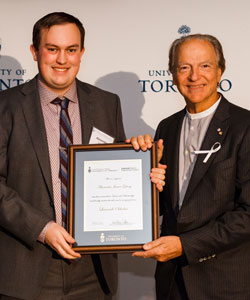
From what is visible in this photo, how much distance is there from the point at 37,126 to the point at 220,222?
0.98 m

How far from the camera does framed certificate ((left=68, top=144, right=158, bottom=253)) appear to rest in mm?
2123

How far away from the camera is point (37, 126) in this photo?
225 centimetres

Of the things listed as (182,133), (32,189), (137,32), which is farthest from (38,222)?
(137,32)

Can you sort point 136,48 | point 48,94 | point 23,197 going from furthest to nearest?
point 136,48 → point 48,94 → point 23,197

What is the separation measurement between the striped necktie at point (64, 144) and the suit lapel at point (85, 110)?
78mm

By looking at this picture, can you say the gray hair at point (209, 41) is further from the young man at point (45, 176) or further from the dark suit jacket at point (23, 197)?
the dark suit jacket at point (23, 197)

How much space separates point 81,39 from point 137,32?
1.06 meters

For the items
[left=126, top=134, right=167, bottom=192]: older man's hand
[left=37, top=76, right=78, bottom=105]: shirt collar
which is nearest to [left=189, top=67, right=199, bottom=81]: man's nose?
[left=126, top=134, right=167, bottom=192]: older man's hand

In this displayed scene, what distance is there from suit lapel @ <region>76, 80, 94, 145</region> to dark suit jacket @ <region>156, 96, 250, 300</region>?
1.85 ft

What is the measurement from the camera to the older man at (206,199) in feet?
7.18

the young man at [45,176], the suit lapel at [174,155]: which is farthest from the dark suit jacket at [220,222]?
the young man at [45,176]

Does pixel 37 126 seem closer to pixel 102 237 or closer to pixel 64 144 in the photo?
pixel 64 144

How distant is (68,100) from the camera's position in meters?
2.40

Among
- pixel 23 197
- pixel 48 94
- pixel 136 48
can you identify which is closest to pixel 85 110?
pixel 48 94
